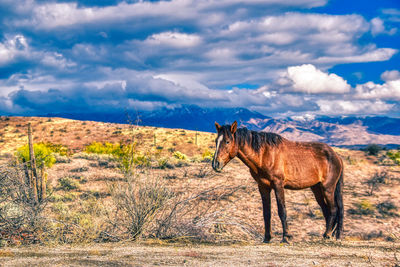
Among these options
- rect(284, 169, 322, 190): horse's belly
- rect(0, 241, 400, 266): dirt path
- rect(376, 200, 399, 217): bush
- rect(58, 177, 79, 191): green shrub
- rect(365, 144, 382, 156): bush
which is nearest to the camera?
rect(0, 241, 400, 266): dirt path

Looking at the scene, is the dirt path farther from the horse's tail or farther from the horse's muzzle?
the horse's tail

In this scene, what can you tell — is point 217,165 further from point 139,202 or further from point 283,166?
point 139,202

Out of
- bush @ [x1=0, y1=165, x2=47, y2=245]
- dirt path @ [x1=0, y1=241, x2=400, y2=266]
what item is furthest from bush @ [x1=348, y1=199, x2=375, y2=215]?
bush @ [x1=0, y1=165, x2=47, y2=245]

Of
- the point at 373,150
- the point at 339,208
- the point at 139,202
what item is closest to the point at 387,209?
the point at 339,208

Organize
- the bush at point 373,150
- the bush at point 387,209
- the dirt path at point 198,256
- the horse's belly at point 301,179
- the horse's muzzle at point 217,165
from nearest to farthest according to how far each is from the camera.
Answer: the dirt path at point 198,256
the horse's muzzle at point 217,165
the horse's belly at point 301,179
the bush at point 387,209
the bush at point 373,150

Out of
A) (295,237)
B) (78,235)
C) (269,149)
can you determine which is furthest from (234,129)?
(295,237)

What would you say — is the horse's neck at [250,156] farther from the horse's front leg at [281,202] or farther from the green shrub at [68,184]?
Result: the green shrub at [68,184]

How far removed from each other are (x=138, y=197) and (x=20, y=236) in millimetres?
2289

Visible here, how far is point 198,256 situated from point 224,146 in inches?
81.0

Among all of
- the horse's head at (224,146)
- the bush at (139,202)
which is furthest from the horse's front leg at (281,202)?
the bush at (139,202)

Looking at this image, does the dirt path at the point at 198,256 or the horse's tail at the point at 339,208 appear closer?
the dirt path at the point at 198,256

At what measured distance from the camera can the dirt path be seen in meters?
4.21

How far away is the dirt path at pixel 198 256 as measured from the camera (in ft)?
13.8

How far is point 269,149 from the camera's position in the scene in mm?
6355
